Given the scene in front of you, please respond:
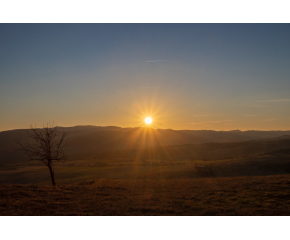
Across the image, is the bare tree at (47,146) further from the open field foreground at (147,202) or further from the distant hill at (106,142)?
the distant hill at (106,142)

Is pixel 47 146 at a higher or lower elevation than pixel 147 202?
higher

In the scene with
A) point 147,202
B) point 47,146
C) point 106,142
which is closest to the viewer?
point 147,202

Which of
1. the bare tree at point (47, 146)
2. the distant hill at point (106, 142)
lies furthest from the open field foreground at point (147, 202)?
the distant hill at point (106, 142)

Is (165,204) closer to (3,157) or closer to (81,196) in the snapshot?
(81,196)

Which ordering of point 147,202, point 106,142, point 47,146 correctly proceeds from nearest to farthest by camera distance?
1. point 147,202
2. point 47,146
3. point 106,142

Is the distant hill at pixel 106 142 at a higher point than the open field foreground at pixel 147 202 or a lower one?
higher

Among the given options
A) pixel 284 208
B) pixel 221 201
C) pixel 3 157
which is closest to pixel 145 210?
pixel 221 201

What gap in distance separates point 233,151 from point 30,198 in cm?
6477

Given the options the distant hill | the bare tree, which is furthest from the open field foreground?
the distant hill

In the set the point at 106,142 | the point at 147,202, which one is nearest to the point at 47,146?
the point at 147,202

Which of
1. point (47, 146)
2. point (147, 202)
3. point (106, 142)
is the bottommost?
point (147, 202)

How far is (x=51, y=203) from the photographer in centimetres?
1180

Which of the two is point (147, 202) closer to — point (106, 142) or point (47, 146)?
point (47, 146)

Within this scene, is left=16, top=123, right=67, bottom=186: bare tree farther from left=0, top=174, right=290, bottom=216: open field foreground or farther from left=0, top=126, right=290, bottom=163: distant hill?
left=0, top=126, right=290, bottom=163: distant hill
